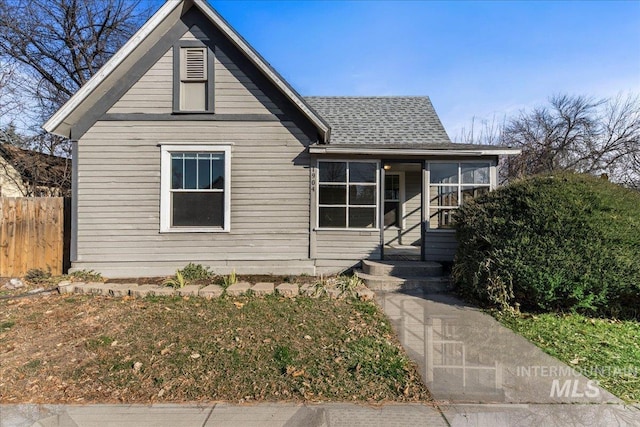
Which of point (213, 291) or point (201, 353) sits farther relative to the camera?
point (213, 291)

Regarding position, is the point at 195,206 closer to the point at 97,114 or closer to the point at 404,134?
the point at 97,114

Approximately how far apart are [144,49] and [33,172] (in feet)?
29.3

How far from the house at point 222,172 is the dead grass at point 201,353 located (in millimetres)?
2145

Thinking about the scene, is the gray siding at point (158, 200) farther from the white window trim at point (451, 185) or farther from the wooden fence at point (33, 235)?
the white window trim at point (451, 185)

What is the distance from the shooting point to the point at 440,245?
7.27m

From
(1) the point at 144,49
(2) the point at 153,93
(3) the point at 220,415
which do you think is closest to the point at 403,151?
(2) the point at 153,93

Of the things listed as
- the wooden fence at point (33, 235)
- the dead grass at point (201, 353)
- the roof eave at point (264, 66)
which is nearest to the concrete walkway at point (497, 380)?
the dead grass at point (201, 353)

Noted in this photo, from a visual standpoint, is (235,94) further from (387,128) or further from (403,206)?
(403,206)

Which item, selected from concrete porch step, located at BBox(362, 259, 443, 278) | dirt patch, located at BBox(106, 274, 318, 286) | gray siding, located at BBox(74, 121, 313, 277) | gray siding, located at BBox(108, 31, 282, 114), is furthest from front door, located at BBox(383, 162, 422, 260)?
gray siding, located at BBox(108, 31, 282, 114)

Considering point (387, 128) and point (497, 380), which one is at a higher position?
point (387, 128)

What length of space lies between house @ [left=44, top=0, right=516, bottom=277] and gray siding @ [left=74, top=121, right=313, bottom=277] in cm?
2

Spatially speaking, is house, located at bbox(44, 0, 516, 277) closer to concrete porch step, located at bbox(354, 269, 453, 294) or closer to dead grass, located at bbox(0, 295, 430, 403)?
concrete porch step, located at bbox(354, 269, 453, 294)

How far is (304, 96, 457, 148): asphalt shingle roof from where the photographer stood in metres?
8.31

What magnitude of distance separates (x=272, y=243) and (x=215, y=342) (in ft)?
12.0
